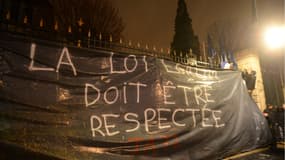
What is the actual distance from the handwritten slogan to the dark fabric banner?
0.04ft

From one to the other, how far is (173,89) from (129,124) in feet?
3.60

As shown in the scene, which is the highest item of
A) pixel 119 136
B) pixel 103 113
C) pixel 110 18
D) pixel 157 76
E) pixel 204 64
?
pixel 110 18

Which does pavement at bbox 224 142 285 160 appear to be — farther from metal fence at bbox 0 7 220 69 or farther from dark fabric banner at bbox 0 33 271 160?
metal fence at bbox 0 7 220 69

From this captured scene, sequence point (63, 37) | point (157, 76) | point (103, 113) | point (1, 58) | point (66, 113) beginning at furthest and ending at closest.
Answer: point (157, 76), point (63, 37), point (103, 113), point (66, 113), point (1, 58)

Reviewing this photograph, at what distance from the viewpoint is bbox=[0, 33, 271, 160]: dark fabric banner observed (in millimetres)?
2082

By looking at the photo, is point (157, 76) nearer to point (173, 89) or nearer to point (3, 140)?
point (173, 89)

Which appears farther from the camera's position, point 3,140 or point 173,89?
point 173,89

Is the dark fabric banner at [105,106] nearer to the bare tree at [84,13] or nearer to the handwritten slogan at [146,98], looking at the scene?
the handwritten slogan at [146,98]

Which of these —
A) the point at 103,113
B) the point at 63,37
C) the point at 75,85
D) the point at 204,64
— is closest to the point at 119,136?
the point at 103,113

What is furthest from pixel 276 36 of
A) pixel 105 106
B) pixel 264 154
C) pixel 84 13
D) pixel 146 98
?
pixel 84 13

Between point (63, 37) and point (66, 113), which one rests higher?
point (63, 37)

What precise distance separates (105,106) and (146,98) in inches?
27.3

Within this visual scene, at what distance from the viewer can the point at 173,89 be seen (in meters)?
3.29

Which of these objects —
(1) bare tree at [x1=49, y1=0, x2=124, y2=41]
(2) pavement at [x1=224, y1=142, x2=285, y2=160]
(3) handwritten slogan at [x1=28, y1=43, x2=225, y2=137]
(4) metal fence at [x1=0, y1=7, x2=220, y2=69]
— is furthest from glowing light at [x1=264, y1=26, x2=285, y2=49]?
Answer: (1) bare tree at [x1=49, y1=0, x2=124, y2=41]
